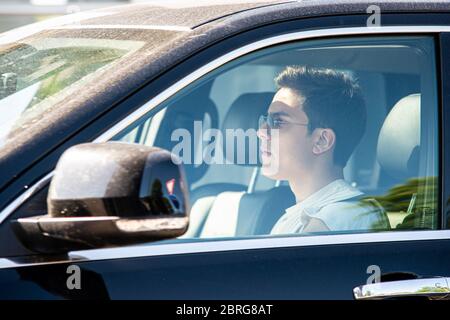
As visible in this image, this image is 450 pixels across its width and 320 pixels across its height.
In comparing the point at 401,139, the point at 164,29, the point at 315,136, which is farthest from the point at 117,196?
the point at 401,139

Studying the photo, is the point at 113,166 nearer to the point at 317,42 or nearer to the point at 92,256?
the point at 92,256

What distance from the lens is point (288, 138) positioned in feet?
8.50

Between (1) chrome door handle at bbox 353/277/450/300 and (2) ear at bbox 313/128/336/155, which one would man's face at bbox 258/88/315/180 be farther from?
(1) chrome door handle at bbox 353/277/450/300

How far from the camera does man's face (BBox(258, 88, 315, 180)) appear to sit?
258cm

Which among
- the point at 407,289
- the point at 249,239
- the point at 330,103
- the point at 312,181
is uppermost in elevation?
the point at 330,103

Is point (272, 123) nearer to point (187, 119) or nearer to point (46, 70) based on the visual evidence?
point (187, 119)

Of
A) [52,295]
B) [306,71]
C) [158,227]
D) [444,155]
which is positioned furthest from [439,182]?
[52,295]

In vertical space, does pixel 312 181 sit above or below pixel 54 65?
below

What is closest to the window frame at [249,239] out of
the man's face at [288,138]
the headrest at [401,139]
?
the headrest at [401,139]

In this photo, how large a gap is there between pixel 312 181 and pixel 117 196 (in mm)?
848

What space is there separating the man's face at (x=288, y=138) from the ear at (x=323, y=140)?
14 mm

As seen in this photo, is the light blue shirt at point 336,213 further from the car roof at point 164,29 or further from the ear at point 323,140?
the car roof at point 164,29

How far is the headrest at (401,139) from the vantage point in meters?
2.60
